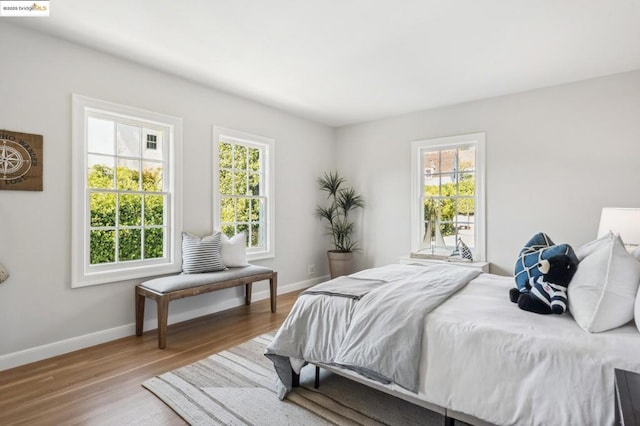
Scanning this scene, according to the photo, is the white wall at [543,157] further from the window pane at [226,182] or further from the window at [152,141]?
the window at [152,141]

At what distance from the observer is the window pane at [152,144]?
3.45 meters

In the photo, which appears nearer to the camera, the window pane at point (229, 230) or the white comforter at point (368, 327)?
the white comforter at point (368, 327)

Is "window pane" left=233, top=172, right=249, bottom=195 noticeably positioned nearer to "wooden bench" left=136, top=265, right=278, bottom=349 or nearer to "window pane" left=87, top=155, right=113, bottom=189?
"wooden bench" left=136, top=265, right=278, bottom=349

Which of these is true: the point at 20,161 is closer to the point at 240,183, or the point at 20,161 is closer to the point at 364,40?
the point at 240,183

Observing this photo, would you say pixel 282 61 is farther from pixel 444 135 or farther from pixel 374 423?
pixel 374 423

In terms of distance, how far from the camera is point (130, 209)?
11.0 feet

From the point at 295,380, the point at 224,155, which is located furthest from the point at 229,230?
the point at 295,380

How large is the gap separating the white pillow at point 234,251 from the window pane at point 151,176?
0.89 metres

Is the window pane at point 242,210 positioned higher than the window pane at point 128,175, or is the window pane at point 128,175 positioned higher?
the window pane at point 128,175

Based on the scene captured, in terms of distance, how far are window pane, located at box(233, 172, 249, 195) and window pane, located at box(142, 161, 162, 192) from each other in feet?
3.18

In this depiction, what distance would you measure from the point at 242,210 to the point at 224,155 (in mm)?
739

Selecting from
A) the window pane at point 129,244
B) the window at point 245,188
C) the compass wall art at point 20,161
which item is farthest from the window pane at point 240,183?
the compass wall art at point 20,161

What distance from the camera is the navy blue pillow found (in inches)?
74.7

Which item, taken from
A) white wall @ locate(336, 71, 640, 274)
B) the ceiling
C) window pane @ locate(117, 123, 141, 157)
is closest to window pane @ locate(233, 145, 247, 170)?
Result: the ceiling
